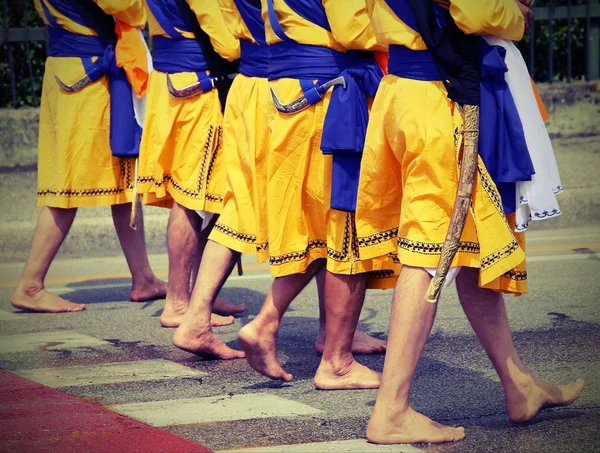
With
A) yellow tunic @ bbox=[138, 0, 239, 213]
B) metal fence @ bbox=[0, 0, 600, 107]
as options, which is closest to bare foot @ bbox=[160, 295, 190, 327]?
yellow tunic @ bbox=[138, 0, 239, 213]

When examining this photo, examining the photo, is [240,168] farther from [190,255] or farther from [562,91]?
[562,91]

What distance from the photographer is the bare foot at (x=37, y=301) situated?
698 centimetres

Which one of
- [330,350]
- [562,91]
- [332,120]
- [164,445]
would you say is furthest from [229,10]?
[562,91]

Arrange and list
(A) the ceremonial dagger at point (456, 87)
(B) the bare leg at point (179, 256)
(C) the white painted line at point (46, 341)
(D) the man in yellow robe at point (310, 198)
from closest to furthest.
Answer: (A) the ceremonial dagger at point (456, 87), (D) the man in yellow robe at point (310, 198), (C) the white painted line at point (46, 341), (B) the bare leg at point (179, 256)

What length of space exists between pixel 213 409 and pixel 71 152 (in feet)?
8.63

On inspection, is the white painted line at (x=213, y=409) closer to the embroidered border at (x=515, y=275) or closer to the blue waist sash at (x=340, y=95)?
Answer: the blue waist sash at (x=340, y=95)

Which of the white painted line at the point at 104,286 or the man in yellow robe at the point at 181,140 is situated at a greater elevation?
the man in yellow robe at the point at 181,140

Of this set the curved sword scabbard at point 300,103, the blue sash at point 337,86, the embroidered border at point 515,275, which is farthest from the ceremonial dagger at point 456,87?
the curved sword scabbard at point 300,103

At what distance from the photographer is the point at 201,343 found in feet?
18.4

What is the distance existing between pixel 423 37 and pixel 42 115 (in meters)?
3.55

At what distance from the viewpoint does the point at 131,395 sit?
5137 millimetres

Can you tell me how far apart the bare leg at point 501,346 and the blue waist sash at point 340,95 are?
26.4 inches

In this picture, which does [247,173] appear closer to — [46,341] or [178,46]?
[178,46]

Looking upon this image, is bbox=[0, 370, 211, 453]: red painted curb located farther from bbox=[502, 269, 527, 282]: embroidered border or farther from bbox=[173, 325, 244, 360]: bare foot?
bbox=[502, 269, 527, 282]: embroidered border
